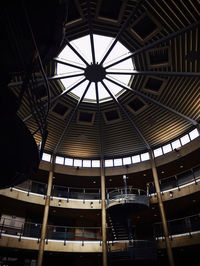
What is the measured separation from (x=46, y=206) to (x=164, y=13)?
19338mm

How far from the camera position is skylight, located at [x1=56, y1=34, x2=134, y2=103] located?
64.3 ft

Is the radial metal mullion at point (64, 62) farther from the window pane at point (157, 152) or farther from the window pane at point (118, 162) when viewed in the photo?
the window pane at point (157, 152)

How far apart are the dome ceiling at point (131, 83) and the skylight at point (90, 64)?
0.42 ft

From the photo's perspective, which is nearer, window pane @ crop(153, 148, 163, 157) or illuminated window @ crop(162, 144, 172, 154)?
illuminated window @ crop(162, 144, 172, 154)

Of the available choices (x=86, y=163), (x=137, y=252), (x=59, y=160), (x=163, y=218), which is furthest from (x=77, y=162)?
(x=137, y=252)

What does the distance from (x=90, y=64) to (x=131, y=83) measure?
4.47 m

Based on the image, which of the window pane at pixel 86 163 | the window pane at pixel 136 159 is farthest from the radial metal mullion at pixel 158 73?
the window pane at pixel 86 163

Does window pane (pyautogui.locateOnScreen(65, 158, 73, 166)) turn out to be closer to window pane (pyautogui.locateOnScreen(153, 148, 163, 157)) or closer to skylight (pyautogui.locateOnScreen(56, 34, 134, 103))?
skylight (pyautogui.locateOnScreen(56, 34, 134, 103))

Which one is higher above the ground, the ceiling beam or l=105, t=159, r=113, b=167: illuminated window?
the ceiling beam

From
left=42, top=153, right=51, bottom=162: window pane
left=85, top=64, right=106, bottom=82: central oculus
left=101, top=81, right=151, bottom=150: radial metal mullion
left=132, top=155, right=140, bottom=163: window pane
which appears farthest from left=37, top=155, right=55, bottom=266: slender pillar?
left=85, top=64, right=106, bottom=82: central oculus

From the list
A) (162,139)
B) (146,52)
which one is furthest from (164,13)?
(162,139)

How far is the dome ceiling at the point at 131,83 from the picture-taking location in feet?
53.5

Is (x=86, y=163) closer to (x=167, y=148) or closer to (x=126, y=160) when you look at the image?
(x=126, y=160)

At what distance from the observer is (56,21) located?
25.7ft
